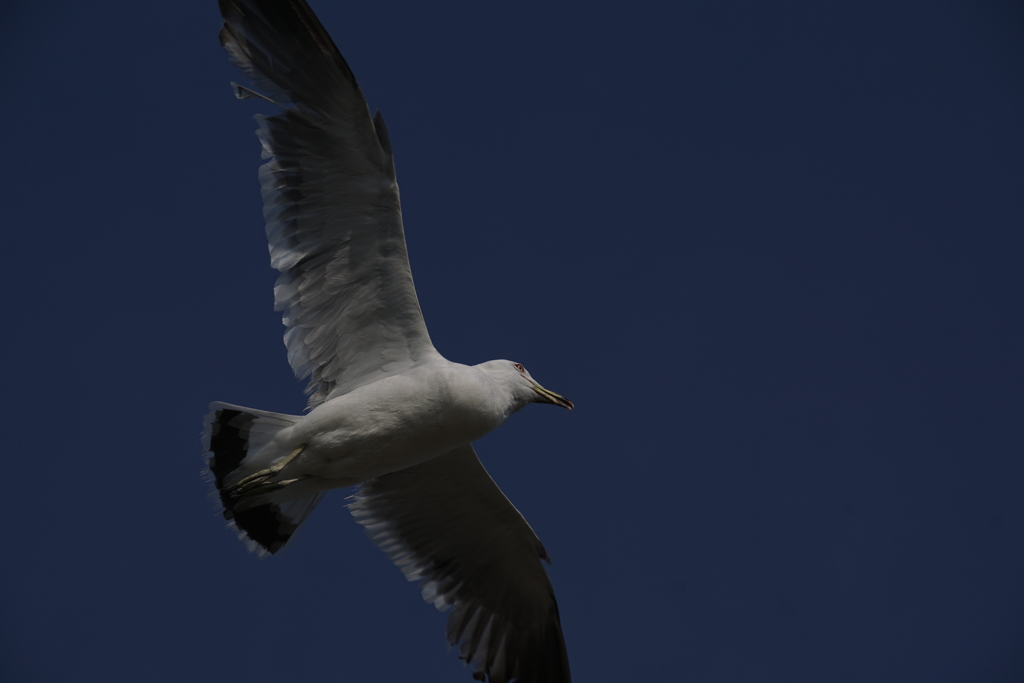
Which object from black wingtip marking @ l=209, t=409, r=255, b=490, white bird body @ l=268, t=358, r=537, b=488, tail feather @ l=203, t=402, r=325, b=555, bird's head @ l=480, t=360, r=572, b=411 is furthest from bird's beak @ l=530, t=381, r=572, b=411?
black wingtip marking @ l=209, t=409, r=255, b=490

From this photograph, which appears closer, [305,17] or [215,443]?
[305,17]

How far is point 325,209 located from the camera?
6.57m

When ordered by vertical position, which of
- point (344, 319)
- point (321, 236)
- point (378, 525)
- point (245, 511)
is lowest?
point (378, 525)

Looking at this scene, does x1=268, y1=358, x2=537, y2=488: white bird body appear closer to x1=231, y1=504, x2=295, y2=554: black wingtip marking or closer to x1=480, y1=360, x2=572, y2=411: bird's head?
x1=480, y1=360, x2=572, y2=411: bird's head

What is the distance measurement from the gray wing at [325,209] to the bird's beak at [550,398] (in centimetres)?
100

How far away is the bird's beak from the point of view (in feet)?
24.6

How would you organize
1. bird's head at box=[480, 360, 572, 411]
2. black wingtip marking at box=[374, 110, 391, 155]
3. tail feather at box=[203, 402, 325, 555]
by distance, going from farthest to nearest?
bird's head at box=[480, 360, 572, 411] < tail feather at box=[203, 402, 325, 555] < black wingtip marking at box=[374, 110, 391, 155]

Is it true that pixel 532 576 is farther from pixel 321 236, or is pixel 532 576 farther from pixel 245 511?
pixel 321 236

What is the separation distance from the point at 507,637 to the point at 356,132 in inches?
186

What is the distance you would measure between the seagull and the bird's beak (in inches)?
0.8

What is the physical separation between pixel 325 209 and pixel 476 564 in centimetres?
366

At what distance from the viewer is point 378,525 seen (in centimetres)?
824

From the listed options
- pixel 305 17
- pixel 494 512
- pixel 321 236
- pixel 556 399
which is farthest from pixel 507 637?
pixel 305 17

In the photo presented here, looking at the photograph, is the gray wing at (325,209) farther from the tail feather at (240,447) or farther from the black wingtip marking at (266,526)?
the black wingtip marking at (266,526)
